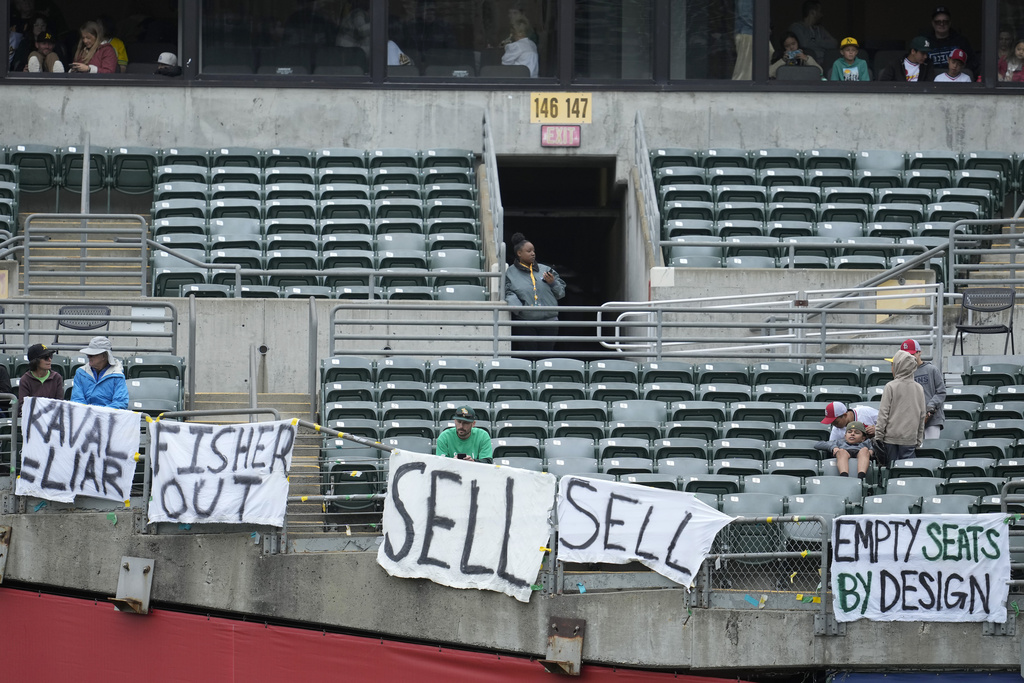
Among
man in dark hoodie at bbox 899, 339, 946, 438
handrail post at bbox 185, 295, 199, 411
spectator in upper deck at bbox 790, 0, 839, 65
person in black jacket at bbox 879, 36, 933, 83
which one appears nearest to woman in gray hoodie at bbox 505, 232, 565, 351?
handrail post at bbox 185, 295, 199, 411

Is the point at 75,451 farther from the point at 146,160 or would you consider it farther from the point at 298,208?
the point at 146,160

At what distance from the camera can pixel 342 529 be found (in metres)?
12.0

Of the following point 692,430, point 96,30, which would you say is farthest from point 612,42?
point 692,430

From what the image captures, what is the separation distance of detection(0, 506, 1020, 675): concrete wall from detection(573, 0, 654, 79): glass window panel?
11716 millimetres

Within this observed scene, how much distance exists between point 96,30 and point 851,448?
43.9 ft

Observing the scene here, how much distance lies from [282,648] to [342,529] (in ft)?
3.36

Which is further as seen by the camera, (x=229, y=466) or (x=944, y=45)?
(x=944, y=45)

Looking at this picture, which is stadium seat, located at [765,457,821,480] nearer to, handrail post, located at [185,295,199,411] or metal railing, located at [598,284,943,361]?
metal railing, located at [598,284,943,361]

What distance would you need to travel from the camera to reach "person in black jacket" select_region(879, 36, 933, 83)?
72.6ft

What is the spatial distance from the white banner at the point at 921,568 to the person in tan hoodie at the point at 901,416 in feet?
6.04

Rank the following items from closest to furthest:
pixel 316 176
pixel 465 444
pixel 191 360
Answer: pixel 465 444, pixel 191 360, pixel 316 176

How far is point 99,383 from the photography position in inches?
498

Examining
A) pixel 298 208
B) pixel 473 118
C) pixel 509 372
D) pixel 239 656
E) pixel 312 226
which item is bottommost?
pixel 239 656

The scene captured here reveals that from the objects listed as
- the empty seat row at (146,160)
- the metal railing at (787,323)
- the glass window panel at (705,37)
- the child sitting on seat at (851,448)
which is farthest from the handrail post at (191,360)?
the glass window panel at (705,37)
